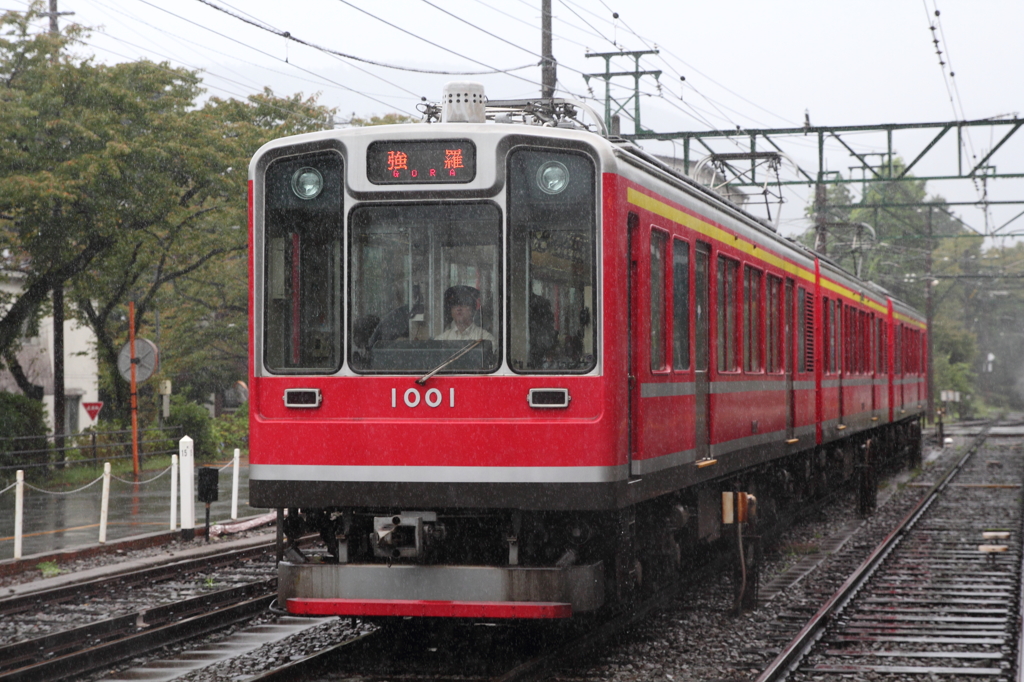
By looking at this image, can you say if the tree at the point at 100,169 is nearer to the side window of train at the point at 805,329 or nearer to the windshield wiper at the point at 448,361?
the side window of train at the point at 805,329

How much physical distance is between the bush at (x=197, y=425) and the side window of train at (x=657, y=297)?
21.2 meters

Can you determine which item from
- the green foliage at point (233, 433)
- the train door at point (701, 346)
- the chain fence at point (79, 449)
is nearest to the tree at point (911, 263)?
the green foliage at point (233, 433)

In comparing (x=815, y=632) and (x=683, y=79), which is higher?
(x=683, y=79)

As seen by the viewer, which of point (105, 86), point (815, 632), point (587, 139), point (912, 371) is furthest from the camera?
point (912, 371)

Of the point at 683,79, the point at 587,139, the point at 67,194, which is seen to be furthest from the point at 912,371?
the point at 587,139

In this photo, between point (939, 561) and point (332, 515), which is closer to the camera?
point (332, 515)

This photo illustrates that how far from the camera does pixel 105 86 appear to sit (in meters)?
22.2

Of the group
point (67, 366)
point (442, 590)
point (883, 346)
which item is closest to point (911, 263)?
point (67, 366)

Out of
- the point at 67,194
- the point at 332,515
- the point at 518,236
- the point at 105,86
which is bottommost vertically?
the point at 332,515

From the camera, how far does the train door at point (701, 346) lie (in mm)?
9164

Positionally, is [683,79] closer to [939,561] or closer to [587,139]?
[939,561]

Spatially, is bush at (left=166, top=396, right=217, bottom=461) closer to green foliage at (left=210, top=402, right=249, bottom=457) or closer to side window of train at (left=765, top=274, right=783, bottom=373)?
green foliage at (left=210, top=402, right=249, bottom=457)

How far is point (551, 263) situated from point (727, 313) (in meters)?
3.28

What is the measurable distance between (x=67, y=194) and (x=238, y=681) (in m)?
14.8
